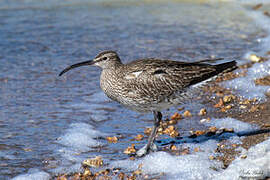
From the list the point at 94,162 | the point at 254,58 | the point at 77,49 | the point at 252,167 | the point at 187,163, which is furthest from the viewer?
the point at 77,49

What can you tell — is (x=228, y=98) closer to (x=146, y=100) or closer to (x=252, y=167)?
(x=146, y=100)

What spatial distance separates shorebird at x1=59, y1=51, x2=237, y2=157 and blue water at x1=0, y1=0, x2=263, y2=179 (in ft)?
2.12

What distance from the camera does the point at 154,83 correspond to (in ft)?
20.7

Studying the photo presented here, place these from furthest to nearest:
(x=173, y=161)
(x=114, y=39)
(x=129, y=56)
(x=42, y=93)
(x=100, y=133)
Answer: (x=114, y=39) → (x=129, y=56) → (x=42, y=93) → (x=100, y=133) → (x=173, y=161)

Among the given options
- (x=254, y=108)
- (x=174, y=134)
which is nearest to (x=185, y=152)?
(x=174, y=134)

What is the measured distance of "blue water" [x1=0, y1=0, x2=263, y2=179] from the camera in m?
6.84

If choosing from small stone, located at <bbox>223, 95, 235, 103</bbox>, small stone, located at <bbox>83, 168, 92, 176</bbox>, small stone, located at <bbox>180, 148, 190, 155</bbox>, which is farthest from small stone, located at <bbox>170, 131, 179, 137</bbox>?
small stone, located at <bbox>83, 168, 92, 176</bbox>

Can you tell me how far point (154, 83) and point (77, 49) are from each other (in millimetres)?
5223

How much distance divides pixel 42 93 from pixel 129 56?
2.83 meters

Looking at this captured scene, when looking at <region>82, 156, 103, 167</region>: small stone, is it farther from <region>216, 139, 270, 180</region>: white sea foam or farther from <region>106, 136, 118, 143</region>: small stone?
<region>216, 139, 270, 180</region>: white sea foam

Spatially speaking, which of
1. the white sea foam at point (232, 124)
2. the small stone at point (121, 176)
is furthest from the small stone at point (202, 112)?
the small stone at point (121, 176)

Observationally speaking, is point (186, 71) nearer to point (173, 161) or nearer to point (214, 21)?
point (173, 161)

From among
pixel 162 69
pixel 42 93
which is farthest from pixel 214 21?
pixel 162 69

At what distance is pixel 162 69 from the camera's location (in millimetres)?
6414
